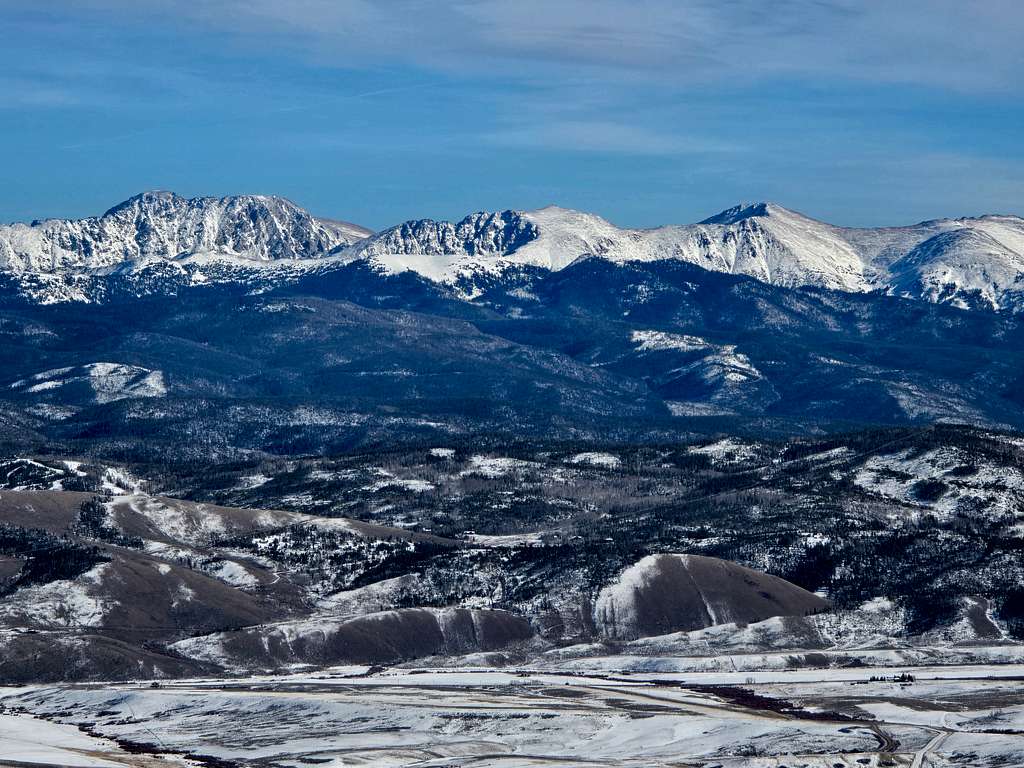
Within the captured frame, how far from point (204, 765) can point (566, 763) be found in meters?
34.7

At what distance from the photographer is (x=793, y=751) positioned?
19512 centimetres

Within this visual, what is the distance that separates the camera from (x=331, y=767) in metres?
192

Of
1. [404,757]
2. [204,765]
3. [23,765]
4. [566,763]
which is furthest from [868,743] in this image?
[23,765]

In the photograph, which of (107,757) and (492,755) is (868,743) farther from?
(107,757)

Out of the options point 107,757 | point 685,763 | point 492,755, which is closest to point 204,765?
point 107,757

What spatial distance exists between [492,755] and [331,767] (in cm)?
1676

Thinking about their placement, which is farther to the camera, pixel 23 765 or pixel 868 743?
pixel 868 743

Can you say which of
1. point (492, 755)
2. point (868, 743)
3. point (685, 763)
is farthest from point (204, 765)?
point (868, 743)

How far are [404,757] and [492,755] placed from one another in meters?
8.55

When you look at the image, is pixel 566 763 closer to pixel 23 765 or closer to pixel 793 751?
pixel 793 751

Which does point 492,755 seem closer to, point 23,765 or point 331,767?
point 331,767

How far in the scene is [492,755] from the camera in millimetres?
199875

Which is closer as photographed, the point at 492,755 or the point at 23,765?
the point at 23,765

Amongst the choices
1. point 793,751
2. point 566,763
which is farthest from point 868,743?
point 566,763
